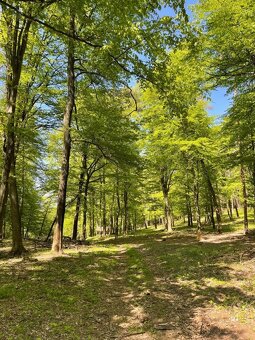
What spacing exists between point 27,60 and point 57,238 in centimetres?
993

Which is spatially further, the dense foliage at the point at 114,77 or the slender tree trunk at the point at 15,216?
the slender tree trunk at the point at 15,216

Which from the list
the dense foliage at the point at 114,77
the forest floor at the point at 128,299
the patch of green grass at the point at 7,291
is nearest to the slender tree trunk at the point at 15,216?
the dense foliage at the point at 114,77

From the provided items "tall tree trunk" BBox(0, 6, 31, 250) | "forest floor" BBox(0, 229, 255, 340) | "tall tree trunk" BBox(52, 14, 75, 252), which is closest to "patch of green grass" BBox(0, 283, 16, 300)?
"forest floor" BBox(0, 229, 255, 340)

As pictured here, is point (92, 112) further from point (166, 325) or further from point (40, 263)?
point (166, 325)

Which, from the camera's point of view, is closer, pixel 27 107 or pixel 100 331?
pixel 100 331

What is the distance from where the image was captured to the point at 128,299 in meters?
7.69

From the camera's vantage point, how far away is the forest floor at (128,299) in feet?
18.7

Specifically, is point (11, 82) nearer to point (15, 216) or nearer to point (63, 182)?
point (63, 182)

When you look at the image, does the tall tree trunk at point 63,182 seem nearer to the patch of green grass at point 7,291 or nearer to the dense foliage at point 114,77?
the dense foliage at point 114,77

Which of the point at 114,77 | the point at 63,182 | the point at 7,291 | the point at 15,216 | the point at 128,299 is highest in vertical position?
the point at 114,77

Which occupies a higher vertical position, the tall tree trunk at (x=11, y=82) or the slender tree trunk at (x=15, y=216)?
the tall tree trunk at (x=11, y=82)

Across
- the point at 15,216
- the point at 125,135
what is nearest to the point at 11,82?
the point at 15,216

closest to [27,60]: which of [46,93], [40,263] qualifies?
[46,93]

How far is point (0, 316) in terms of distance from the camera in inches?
239
